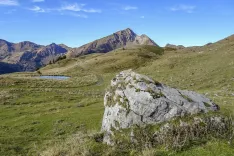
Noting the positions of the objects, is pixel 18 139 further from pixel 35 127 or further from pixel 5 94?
pixel 5 94

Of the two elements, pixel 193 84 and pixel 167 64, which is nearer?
pixel 193 84

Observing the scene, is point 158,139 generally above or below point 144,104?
below

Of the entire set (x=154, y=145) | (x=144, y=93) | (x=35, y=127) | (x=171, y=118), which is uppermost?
(x=144, y=93)

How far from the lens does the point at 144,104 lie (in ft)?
62.3

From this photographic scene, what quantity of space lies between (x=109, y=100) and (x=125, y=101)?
1974 mm

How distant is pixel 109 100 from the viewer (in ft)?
70.3

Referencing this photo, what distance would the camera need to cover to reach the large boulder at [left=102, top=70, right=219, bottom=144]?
724 inches

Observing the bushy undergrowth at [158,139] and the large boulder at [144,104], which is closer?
the bushy undergrowth at [158,139]

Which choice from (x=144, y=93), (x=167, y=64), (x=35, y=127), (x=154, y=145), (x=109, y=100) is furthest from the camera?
(x=167, y=64)

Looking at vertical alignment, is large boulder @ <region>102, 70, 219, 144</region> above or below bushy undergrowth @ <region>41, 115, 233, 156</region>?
above

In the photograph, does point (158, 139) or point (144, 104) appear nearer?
point (158, 139)

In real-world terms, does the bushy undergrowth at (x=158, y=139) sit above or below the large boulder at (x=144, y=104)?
below

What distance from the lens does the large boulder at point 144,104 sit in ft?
60.3

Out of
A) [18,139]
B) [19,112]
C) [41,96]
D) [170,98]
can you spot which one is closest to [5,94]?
[41,96]
